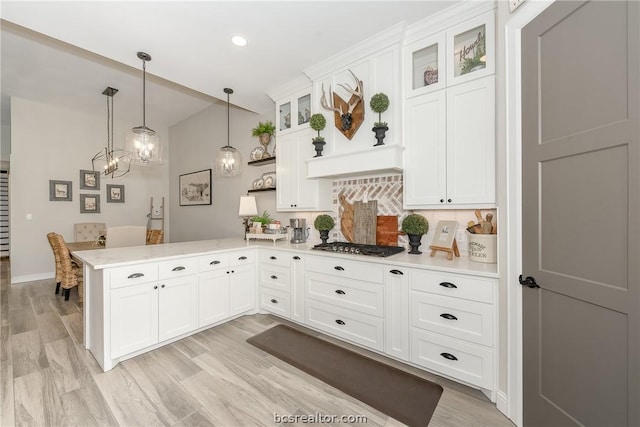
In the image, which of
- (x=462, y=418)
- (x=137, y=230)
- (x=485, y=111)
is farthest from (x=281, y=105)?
(x=462, y=418)

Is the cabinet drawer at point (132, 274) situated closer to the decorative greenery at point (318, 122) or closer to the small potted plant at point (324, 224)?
the small potted plant at point (324, 224)

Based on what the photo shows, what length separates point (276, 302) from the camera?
121 inches

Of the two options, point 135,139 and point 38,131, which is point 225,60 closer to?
point 135,139

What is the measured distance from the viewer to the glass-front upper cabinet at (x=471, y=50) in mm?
1974

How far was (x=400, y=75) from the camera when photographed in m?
2.38

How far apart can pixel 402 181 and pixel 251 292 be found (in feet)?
7.11

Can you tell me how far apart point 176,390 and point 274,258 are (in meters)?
1.50

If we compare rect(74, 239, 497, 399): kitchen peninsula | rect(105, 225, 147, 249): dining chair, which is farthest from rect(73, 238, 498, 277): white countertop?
rect(105, 225, 147, 249): dining chair

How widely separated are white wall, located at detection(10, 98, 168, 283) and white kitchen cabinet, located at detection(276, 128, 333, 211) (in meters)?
4.51

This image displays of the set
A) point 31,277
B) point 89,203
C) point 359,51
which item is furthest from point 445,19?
point 31,277

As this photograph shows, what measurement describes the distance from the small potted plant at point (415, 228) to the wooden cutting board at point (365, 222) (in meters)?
0.43

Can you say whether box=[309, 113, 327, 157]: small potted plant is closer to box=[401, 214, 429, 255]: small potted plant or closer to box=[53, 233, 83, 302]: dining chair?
box=[401, 214, 429, 255]: small potted plant

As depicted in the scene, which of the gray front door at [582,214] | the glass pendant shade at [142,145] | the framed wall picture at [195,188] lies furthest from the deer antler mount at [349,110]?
the framed wall picture at [195,188]

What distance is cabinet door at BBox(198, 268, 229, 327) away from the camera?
8.89ft
